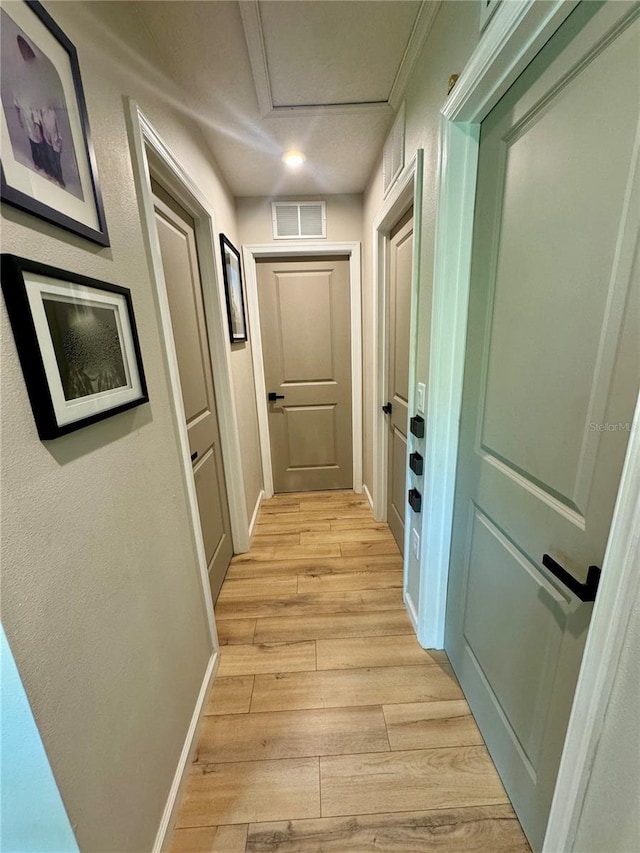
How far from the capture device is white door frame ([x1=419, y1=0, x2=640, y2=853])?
1.85 ft

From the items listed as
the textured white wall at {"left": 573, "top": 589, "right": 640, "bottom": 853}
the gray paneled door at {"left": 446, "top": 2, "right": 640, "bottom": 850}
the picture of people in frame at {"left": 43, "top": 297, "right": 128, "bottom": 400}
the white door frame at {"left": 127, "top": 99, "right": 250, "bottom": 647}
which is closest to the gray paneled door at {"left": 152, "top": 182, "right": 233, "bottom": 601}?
the white door frame at {"left": 127, "top": 99, "right": 250, "bottom": 647}

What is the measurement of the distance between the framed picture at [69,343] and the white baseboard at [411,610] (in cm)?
157

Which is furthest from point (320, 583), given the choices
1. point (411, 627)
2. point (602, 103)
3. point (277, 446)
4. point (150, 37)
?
point (150, 37)

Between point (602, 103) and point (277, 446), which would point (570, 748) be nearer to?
point (602, 103)

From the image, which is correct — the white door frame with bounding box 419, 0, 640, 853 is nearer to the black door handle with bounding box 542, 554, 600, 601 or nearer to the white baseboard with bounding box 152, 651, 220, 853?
the black door handle with bounding box 542, 554, 600, 601

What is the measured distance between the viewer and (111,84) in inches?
34.7

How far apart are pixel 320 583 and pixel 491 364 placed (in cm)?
156

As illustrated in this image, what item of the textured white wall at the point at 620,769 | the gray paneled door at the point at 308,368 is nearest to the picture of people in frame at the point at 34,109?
the textured white wall at the point at 620,769

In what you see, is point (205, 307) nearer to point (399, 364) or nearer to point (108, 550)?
point (399, 364)

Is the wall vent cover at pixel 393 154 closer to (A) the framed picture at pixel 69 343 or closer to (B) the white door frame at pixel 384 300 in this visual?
(B) the white door frame at pixel 384 300

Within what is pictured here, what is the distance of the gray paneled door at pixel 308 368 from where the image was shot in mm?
2594

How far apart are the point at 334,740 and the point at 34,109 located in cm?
195

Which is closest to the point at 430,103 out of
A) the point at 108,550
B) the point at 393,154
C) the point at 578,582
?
the point at 393,154

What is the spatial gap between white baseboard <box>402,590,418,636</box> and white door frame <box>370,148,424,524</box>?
215mm
